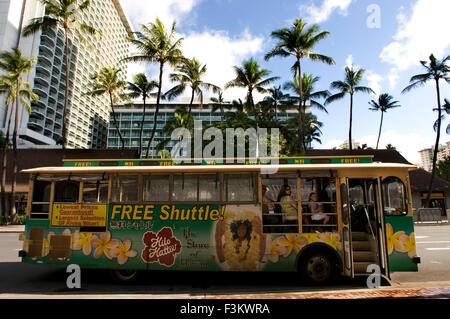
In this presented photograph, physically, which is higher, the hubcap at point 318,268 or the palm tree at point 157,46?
the palm tree at point 157,46

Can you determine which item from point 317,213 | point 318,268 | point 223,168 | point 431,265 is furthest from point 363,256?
point 223,168

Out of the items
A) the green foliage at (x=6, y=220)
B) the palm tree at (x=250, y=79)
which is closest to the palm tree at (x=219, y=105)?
the palm tree at (x=250, y=79)

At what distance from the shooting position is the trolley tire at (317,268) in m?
6.66

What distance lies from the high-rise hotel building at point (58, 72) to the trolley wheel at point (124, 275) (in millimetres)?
56233

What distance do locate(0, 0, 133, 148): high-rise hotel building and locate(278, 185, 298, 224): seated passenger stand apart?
57.5 m

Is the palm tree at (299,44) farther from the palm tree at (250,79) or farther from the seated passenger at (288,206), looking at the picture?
the seated passenger at (288,206)

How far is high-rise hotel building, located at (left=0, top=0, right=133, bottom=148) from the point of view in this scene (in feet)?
214

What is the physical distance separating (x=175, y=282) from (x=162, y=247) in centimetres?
112

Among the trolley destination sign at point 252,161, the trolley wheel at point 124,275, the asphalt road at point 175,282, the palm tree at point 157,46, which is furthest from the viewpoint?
the palm tree at point 157,46

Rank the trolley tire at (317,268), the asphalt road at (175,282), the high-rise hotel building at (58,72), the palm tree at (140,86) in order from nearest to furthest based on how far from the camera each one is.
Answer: the asphalt road at (175,282) < the trolley tire at (317,268) < the palm tree at (140,86) < the high-rise hotel building at (58,72)

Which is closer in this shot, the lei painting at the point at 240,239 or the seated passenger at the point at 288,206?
the lei painting at the point at 240,239

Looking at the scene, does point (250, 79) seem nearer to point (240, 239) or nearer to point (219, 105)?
point (219, 105)

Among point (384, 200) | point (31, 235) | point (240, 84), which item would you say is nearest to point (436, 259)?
point (384, 200)
